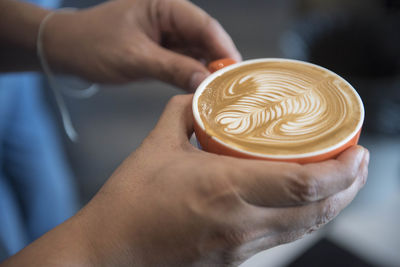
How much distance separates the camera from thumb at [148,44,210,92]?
76 cm

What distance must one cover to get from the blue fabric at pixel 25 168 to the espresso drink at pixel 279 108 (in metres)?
0.73

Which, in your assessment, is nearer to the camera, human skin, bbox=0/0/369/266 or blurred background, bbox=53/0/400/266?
human skin, bbox=0/0/369/266

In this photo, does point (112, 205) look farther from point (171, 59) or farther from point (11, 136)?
point (11, 136)

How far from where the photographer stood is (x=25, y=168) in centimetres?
117

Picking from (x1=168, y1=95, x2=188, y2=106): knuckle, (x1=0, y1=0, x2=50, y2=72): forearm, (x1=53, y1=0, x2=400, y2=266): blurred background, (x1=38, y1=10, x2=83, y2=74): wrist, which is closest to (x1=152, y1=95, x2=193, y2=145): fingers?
(x1=168, y1=95, x2=188, y2=106): knuckle

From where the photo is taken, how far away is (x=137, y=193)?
518 millimetres

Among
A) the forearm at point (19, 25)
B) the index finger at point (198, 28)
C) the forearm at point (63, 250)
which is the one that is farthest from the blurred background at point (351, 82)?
the forearm at point (19, 25)

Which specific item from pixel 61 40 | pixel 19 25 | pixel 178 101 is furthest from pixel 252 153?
pixel 19 25

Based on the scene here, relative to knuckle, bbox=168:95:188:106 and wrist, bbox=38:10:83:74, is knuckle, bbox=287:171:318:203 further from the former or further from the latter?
wrist, bbox=38:10:83:74

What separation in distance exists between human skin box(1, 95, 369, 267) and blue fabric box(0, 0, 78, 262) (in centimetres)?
65

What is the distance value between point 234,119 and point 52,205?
93cm

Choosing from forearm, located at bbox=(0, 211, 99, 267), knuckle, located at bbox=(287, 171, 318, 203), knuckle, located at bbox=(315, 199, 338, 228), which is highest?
knuckle, located at bbox=(287, 171, 318, 203)

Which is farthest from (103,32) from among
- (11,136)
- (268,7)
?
(268,7)

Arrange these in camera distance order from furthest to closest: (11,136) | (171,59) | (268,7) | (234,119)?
(268,7) → (11,136) → (171,59) → (234,119)
